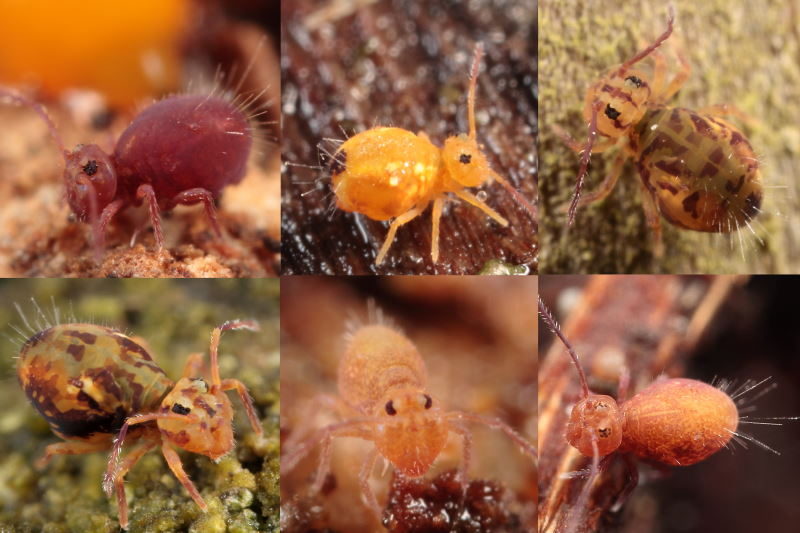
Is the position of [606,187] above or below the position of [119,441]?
above

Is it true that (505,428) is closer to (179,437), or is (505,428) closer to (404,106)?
(179,437)

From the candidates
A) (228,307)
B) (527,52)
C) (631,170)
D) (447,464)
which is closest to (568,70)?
(527,52)

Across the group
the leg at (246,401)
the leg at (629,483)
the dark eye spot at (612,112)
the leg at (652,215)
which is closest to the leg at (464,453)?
the leg at (629,483)

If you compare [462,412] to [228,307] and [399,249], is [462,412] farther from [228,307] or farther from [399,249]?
[228,307]

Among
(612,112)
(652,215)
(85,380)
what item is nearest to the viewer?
(85,380)

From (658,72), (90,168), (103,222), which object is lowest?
(103,222)

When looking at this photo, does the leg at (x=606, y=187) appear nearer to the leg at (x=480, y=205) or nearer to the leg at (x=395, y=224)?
the leg at (x=480, y=205)

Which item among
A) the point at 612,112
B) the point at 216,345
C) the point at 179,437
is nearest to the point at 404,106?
the point at 612,112

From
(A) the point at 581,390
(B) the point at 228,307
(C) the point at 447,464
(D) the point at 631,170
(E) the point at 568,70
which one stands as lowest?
(C) the point at 447,464
